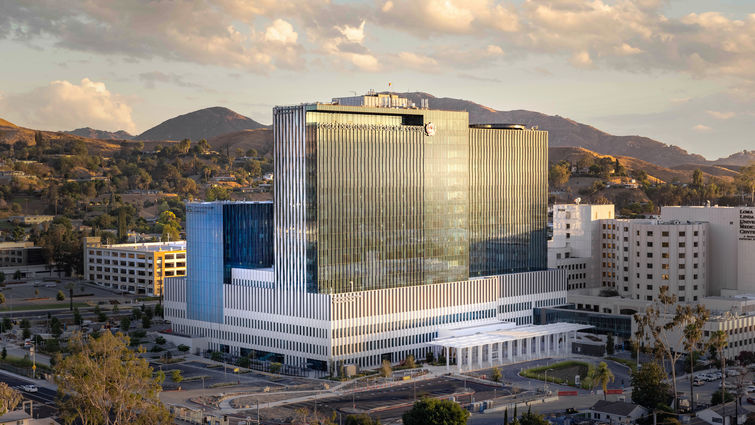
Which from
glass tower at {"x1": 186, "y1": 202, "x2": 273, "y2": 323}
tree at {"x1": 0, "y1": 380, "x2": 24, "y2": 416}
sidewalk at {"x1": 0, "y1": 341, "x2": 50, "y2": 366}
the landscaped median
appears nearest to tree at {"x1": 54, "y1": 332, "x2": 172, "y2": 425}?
tree at {"x1": 0, "y1": 380, "x2": 24, "y2": 416}

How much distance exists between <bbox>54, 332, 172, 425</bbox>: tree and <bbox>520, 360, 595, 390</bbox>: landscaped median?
53359 mm

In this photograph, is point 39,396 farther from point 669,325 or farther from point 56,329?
point 669,325

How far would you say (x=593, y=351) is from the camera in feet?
467

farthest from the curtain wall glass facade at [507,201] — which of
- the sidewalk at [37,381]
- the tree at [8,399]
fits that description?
the tree at [8,399]

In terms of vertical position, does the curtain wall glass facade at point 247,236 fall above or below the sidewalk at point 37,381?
above

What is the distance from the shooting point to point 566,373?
12962cm

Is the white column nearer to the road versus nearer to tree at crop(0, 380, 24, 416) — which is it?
the road

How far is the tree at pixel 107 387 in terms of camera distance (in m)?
88.8

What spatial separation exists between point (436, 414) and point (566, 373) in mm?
42767

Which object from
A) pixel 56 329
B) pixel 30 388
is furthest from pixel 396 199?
pixel 56 329

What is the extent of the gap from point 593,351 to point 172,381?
61.2 meters

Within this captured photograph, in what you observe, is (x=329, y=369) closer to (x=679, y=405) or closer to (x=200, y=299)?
(x=200, y=299)

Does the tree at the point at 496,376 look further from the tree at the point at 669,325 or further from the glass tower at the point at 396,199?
the glass tower at the point at 396,199

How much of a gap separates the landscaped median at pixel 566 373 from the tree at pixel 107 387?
175 ft
